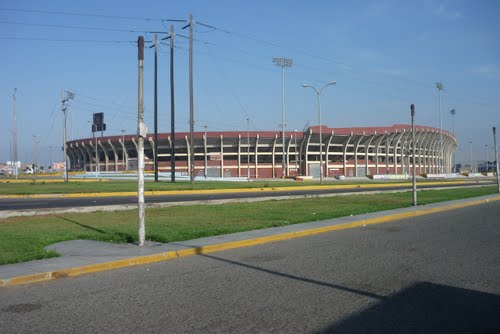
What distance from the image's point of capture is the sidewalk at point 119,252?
27.8ft

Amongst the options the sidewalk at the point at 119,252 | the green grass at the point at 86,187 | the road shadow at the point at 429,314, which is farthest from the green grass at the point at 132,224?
the green grass at the point at 86,187

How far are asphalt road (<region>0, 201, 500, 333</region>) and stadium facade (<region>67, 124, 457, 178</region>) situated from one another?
7778 centimetres

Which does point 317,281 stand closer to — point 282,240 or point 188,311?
point 188,311

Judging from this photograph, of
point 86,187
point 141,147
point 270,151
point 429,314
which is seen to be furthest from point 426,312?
point 270,151

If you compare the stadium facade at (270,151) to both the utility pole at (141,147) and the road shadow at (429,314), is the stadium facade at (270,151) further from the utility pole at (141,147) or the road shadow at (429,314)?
the road shadow at (429,314)

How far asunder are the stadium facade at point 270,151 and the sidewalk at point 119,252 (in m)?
73.8

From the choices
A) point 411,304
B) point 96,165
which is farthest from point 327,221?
point 96,165

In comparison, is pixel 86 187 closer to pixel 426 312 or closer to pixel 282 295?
pixel 282 295

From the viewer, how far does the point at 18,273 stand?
8312 millimetres

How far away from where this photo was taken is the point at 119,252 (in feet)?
34.3

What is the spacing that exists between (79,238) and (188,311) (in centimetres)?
699

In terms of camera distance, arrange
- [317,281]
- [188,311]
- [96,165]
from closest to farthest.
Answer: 1. [188,311]
2. [317,281]
3. [96,165]

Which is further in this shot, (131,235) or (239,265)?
(131,235)

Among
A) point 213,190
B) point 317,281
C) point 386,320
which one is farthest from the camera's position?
point 213,190
